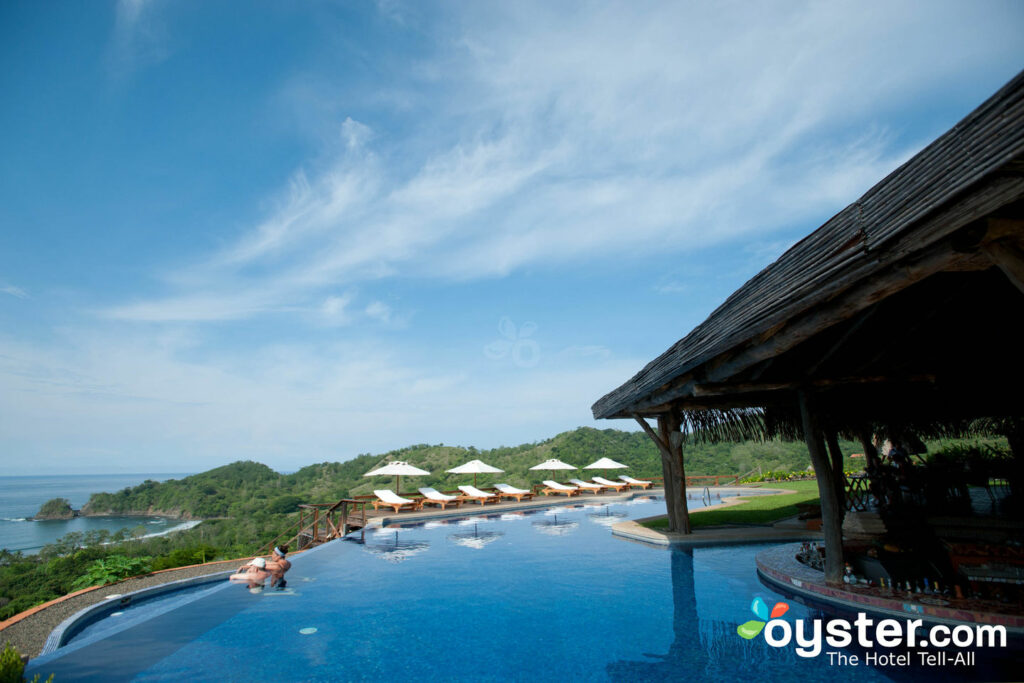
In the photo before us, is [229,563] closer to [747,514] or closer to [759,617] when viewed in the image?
[759,617]

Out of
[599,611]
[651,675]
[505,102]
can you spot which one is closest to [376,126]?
[505,102]

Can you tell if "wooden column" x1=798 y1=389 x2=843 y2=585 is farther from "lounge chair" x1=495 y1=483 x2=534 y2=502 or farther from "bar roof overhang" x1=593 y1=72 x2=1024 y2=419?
"lounge chair" x1=495 y1=483 x2=534 y2=502

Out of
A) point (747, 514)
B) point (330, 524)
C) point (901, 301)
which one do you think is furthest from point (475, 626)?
point (747, 514)

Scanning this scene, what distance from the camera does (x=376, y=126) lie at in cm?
1560

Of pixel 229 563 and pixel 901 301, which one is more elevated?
pixel 901 301

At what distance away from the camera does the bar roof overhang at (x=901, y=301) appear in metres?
2.25

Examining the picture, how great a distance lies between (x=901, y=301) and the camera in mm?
4988

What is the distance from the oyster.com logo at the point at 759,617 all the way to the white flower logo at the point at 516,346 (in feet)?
99.2

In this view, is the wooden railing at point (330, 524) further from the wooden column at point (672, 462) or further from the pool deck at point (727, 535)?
the wooden column at point (672, 462)

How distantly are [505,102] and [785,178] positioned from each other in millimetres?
7901

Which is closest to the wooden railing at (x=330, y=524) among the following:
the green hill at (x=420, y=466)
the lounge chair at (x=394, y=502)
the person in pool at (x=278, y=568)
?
the lounge chair at (x=394, y=502)

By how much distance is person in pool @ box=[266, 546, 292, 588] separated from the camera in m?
9.00

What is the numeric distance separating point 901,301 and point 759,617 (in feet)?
14.5

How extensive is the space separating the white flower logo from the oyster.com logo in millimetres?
30230
